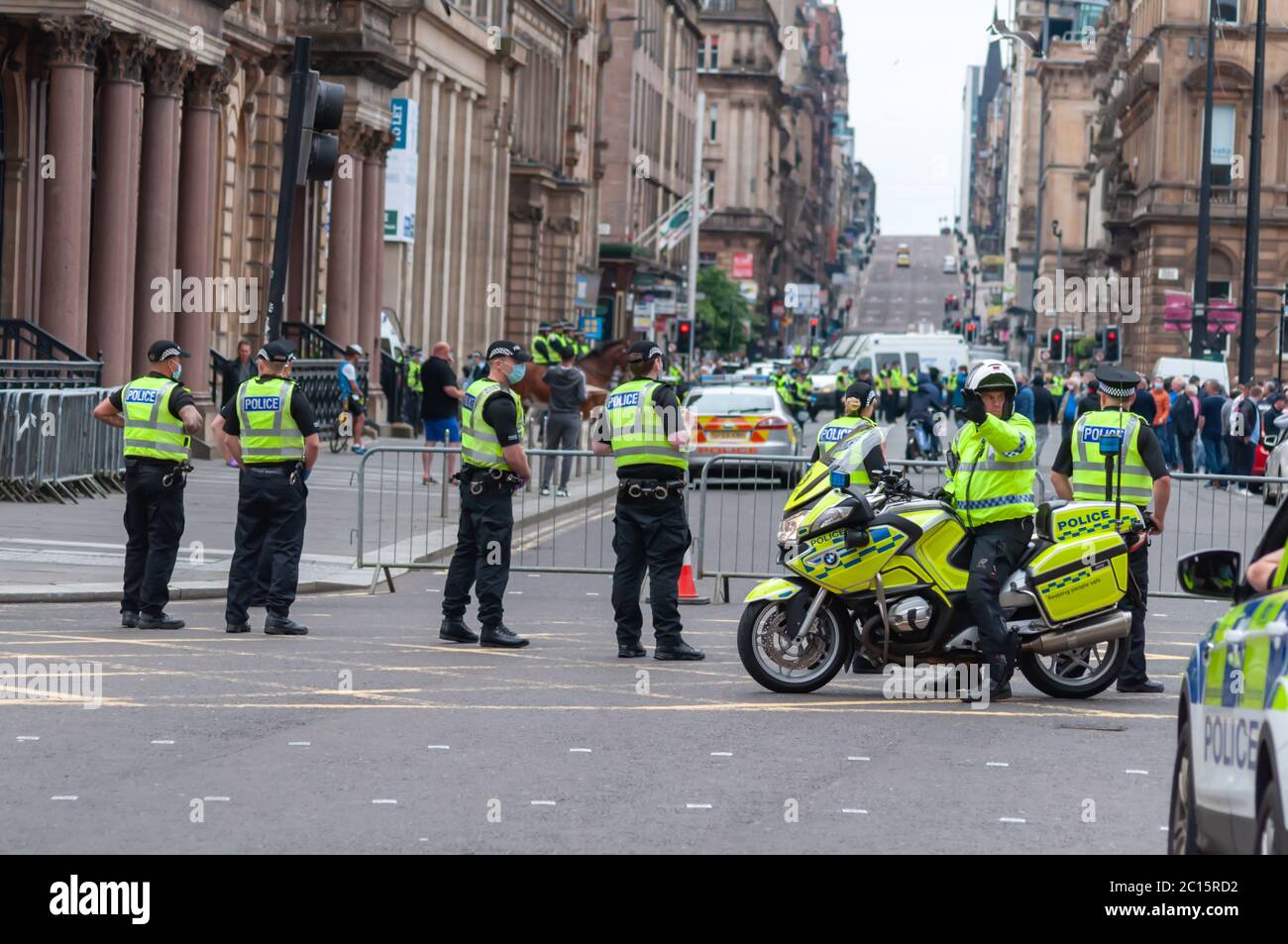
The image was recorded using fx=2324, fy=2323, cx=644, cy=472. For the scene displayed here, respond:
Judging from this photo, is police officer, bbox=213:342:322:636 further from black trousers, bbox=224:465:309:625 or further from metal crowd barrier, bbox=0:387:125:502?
metal crowd barrier, bbox=0:387:125:502

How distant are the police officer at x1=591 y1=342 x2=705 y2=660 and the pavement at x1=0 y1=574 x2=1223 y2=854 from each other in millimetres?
270

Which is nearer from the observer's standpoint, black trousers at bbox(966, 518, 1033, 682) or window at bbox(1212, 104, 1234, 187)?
black trousers at bbox(966, 518, 1033, 682)

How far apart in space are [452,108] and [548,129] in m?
16.3

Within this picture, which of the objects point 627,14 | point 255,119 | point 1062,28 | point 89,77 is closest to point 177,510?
point 89,77

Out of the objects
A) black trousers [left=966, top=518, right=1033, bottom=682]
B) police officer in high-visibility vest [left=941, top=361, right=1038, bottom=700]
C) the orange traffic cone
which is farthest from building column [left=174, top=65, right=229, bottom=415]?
black trousers [left=966, top=518, right=1033, bottom=682]

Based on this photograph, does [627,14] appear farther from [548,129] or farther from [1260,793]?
[1260,793]

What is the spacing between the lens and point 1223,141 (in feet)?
261

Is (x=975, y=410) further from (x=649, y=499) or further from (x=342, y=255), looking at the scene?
(x=342, y=255)

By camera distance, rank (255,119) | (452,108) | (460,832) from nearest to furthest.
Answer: (460,832)
(255,119)
(452,108)

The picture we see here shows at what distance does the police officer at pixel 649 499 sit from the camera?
1360 cm

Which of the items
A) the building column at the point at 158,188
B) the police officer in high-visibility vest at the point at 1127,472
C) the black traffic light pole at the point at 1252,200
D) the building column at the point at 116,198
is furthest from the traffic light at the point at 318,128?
the black traffic light pole at the point at 1252,200

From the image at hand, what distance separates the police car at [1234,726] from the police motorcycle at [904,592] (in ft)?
18.2

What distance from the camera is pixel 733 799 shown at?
897cm

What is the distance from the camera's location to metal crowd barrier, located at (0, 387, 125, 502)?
22.1 metres
